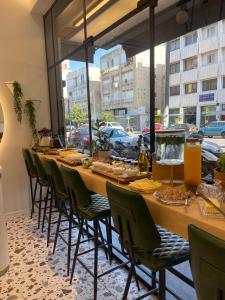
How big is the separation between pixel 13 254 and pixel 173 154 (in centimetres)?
225

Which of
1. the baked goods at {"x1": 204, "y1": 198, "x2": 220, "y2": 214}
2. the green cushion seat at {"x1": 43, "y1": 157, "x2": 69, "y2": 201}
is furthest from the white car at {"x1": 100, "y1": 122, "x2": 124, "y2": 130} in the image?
the baked goods at {"x1": 204, "y1": 198, "x2": 220, "y2": 214}

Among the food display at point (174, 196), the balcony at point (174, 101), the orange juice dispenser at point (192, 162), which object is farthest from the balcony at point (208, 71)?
the food display at point (174, 196)

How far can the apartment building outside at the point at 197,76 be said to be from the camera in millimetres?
1621

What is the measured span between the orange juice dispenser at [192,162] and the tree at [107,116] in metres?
1.42

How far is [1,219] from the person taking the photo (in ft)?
8.57

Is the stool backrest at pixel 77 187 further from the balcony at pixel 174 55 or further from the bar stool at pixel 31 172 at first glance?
the bar stool at pixel 31 172

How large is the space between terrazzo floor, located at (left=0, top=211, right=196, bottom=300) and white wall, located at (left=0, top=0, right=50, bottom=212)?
1.21 metres

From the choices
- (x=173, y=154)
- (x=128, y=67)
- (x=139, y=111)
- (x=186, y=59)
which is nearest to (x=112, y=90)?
(x=128, y=67)

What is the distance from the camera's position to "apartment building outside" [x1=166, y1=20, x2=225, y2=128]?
1.62 m

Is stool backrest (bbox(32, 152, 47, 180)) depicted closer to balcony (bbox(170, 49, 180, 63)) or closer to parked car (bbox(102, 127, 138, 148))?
parked car (bbox(102, 127, 138, 148))

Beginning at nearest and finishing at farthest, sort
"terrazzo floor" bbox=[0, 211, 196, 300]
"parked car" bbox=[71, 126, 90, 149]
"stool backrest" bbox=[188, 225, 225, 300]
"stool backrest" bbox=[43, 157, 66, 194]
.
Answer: "stool backrest" bbox=[188, 225, 225, 300] → "terrazzo floor" bbox=[0, 211, 196, 300] → "stool backrest" bbox=[43, 157, 66, 194] → "parked car" bbox=[71, 126, 90, 149]

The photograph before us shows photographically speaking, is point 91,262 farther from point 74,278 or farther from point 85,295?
point 85,295

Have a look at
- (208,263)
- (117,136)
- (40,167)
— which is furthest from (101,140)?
(208,263)

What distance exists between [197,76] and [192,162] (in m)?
0.64
